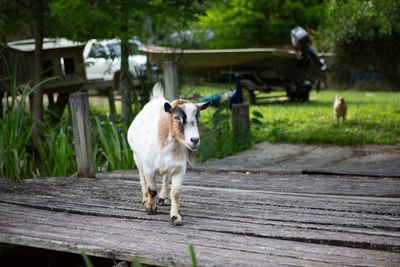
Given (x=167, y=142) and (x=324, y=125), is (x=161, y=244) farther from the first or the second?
(x=324, y=125)

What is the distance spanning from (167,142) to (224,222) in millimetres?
673

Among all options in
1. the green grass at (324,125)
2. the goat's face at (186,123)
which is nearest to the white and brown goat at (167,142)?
the goat's face at (186,123)

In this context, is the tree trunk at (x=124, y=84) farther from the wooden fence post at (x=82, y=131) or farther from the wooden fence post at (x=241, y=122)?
the wooden fence post at (x=82, y=131)

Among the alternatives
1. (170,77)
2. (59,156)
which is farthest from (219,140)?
(59,156)

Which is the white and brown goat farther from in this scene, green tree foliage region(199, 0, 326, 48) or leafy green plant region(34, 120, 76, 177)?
green tree foliage region(199, 0, 326, 48)

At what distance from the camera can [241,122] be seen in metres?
6.77

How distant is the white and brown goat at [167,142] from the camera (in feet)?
9.02

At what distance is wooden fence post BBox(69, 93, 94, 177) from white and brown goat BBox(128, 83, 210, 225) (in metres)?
1.50

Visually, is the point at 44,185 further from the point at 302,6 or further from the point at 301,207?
the point at 302,6

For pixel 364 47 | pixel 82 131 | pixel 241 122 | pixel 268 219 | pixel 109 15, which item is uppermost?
pixel 109 15

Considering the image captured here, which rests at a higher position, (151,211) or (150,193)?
(150,193)

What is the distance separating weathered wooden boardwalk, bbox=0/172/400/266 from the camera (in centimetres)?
244

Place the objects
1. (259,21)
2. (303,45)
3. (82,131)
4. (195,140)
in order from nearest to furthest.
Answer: (195,140) < (82,131) < (303,45) < (259,21)

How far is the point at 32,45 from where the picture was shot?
30.4 ft
